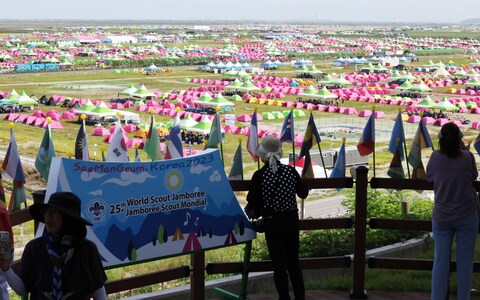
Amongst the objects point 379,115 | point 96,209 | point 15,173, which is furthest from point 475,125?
point 96,209

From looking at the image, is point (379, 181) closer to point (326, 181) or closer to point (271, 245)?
point (326, 181)

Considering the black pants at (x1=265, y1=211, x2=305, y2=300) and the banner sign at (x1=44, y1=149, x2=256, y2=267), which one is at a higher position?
the banner sign at (x1=44, y1=149, x2=256, y2=267)

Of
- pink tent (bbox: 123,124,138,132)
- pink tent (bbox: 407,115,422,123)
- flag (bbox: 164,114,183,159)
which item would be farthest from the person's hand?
pink tent (bbox: 407,115,422,123)

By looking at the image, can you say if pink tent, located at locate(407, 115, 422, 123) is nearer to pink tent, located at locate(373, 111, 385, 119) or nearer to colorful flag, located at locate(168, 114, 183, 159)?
pink tent, located at locate(373, 111, 385, 119)

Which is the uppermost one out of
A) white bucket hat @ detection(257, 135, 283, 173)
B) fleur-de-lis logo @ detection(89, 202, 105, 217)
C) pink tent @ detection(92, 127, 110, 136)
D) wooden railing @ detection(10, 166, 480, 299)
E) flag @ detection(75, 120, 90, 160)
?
white bucket hat @ detection(257, 135, 283, 173)

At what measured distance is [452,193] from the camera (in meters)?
5.22

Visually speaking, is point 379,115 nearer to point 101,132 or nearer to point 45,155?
point 101,132

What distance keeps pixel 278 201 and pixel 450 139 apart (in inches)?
48.2

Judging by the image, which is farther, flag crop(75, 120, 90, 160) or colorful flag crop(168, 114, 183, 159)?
colorful flag crop(168, 114, 183, 159)

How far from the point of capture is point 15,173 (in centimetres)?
570

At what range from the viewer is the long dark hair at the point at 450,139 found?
5.18 metres

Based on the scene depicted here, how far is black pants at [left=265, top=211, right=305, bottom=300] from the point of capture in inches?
212

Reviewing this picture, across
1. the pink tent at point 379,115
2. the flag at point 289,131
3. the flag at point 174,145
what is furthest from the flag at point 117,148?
the pink tent at point 379,115

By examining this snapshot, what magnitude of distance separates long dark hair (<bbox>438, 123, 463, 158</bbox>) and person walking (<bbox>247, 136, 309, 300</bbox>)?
99 centimetres
